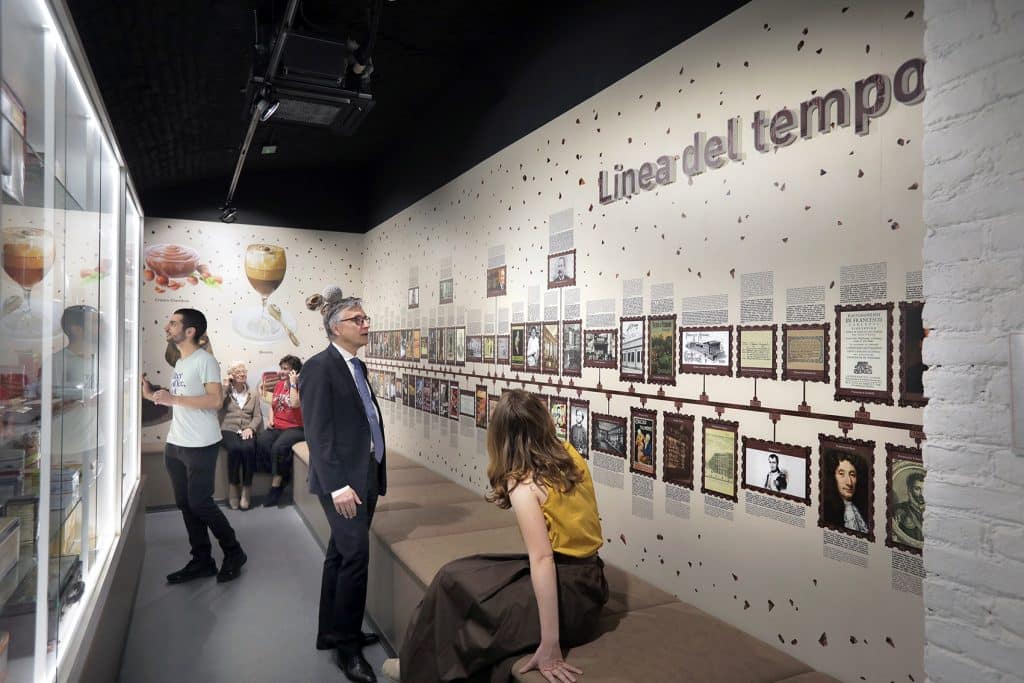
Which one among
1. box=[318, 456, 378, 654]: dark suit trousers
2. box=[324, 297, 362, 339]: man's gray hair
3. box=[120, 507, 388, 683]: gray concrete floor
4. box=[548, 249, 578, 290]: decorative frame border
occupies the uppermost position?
box=[548, 249, 578, 290]: decorative frame border

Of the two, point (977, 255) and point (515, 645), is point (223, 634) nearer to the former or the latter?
point (515, 645)

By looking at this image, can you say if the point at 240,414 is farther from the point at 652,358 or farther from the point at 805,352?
the point at 805,352

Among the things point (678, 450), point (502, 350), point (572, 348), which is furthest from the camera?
point (502, 350)

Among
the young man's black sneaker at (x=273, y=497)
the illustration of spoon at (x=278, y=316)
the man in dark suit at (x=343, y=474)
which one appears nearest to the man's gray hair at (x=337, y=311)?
the man in dark suit at (x=343, y=474)

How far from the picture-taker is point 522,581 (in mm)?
2223

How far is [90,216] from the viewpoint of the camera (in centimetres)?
229

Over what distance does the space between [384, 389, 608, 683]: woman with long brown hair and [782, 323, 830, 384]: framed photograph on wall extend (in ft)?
2.55

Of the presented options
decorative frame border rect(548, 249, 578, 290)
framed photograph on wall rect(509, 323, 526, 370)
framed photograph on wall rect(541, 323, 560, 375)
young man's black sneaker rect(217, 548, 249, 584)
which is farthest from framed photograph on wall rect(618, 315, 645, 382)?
young man's black sneaker rect(217, 548, 249, 584)

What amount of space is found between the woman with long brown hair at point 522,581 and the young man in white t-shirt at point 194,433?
8.64ft

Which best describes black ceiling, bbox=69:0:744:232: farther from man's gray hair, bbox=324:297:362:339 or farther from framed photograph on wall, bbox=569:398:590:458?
framed photograph on wall, bbox=569:398:590:458

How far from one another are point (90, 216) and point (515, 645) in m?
2.04

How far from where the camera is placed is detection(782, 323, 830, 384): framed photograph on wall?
2.10 metres

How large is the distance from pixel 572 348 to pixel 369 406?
1097 mm

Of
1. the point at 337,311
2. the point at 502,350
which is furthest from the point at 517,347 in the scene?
the point at 337,311
